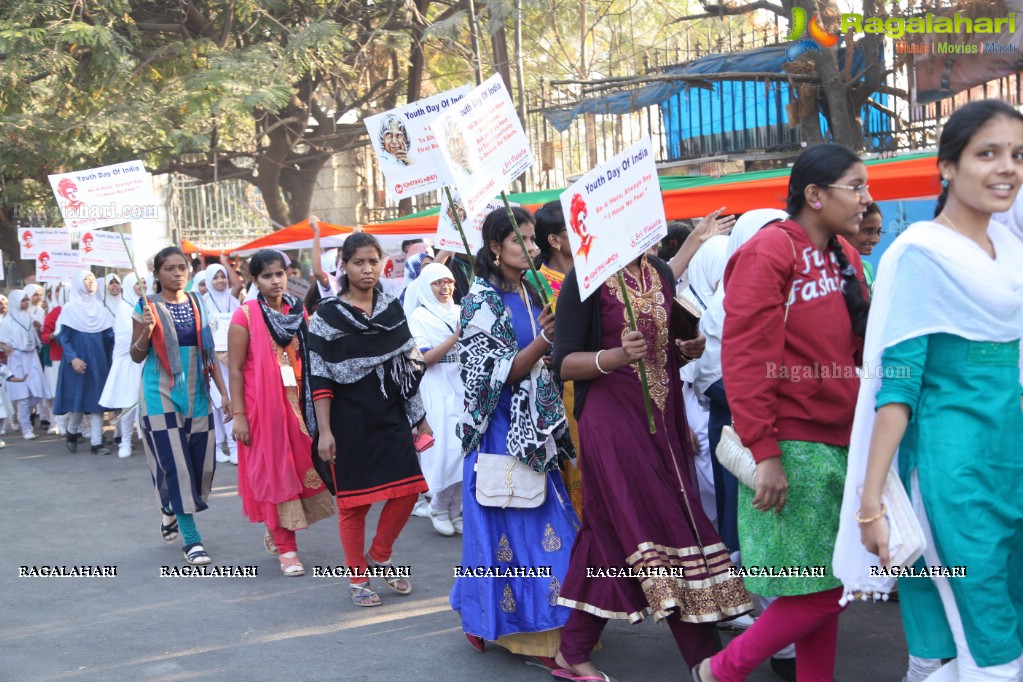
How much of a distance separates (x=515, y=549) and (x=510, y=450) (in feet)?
1.41

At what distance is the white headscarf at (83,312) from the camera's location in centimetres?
1229

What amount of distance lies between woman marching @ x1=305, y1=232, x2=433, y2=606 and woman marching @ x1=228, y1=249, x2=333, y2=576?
29.9 inches

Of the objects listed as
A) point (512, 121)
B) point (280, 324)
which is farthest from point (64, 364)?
point (512, 121)

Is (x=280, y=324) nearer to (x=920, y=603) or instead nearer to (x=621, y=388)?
(x=621, y=388)

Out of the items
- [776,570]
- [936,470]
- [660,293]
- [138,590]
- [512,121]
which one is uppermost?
[512,121]

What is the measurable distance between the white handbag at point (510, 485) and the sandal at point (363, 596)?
1.40m

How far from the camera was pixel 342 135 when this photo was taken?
761 inches

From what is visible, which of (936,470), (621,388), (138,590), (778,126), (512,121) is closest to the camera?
(936,470)

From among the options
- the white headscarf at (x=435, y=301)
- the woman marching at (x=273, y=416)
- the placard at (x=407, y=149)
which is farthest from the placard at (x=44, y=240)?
the placard at (x=407, y=149)

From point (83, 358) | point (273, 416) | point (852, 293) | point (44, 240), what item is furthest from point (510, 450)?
point (44, 240)

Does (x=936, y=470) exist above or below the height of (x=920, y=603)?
above

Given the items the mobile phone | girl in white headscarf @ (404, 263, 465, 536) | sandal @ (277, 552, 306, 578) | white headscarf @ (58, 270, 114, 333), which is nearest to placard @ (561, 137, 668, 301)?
the mobile phone

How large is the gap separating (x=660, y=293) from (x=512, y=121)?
0.92 metres

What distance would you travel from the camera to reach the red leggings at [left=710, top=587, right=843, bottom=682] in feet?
11.5
